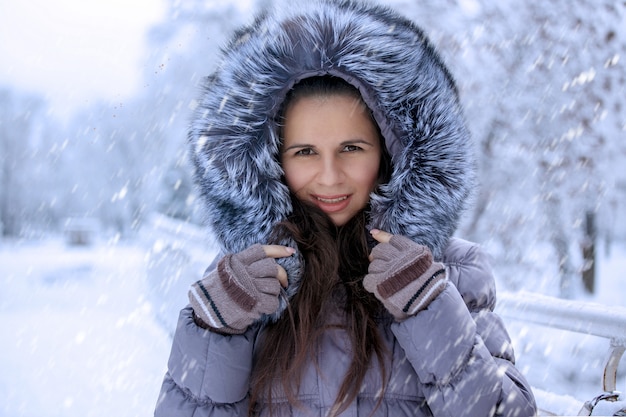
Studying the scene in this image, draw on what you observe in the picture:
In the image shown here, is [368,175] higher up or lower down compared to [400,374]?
higher up

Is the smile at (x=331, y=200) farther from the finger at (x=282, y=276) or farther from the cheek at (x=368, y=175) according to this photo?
the finger at (x=282, y=276)

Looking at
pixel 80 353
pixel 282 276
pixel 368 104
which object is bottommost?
pixel 80 353

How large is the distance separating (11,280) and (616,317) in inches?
485

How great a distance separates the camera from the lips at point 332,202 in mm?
1971

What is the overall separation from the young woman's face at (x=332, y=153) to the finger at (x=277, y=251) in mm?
228

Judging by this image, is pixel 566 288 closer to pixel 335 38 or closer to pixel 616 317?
pixel 616 317

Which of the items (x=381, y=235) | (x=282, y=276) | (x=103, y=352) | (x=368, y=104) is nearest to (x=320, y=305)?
(x=282, y=276)

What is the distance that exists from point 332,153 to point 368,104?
0.25 meters

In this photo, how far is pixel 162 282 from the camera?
653 centimetres

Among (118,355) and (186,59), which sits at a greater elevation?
(186,59)

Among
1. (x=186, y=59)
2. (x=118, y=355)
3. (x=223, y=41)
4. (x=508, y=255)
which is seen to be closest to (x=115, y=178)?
(x=186, y=59)

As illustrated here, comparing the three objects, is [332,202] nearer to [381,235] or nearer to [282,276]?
[381,235]

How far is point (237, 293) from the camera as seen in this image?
1685 mm

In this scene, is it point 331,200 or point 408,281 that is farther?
point 331,200
